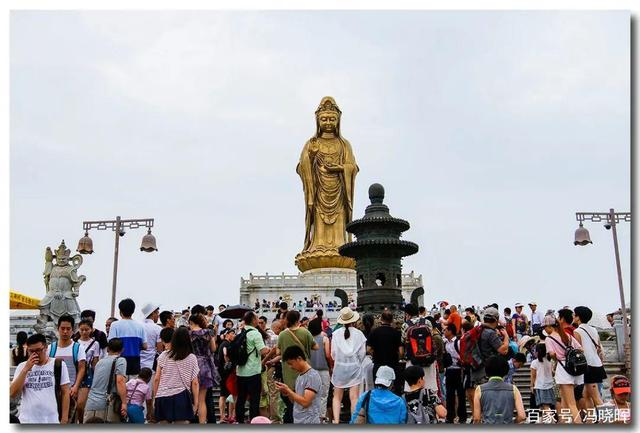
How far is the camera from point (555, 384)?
22.5 ft

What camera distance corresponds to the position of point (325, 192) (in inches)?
922

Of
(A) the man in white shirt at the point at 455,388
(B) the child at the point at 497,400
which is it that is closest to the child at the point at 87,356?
(B) the child at the point at 497,400

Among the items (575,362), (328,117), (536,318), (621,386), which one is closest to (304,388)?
(621,386)

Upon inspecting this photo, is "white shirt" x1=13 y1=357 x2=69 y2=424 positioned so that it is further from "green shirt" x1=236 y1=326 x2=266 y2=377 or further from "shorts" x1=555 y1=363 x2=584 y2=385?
"shorts" x1=555 y1=363 x2=584 y2=385

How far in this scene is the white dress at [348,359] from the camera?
6.38 meters

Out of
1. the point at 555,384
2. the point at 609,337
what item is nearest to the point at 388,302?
the point at 609,337

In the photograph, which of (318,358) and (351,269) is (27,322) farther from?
(351,269)

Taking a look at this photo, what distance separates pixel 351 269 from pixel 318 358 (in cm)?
1649

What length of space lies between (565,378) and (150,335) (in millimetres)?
3826

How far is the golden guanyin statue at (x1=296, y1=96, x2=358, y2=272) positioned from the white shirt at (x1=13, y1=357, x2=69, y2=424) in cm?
1799

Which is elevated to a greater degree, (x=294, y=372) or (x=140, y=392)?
(x=294, y=372)

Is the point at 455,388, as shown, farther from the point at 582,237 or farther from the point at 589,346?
the point at 582,237

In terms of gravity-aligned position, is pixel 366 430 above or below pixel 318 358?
below

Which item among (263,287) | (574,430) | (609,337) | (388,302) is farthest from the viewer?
(263,287)
